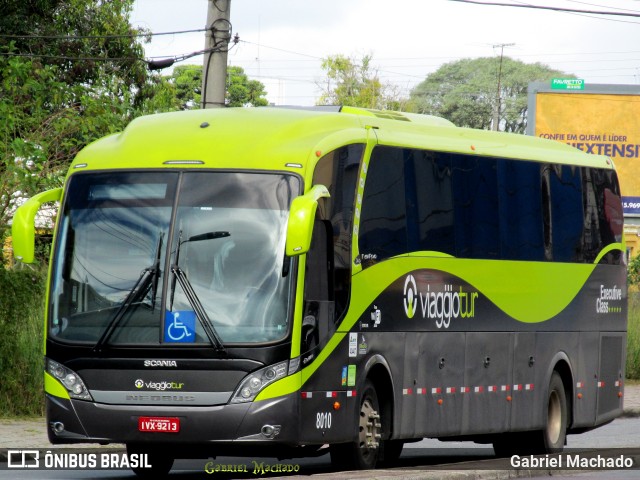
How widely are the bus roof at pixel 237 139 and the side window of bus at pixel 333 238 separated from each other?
7.2 inches

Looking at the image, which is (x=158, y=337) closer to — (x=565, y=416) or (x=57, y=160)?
(x=565, y=416)

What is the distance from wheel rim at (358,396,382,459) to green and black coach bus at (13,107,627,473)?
0.02 metres

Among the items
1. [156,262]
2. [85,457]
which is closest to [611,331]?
[85,457]

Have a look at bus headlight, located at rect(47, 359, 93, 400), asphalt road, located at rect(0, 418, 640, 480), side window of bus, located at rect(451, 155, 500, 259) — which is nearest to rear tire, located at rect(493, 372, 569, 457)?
asphalt road, located at rect(0, 418, 640, 480)

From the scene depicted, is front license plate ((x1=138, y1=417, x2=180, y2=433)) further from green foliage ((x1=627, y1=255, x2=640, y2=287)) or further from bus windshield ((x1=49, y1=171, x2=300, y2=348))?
green foliage ((x1=627, y1=255, x2=640, y2=287))

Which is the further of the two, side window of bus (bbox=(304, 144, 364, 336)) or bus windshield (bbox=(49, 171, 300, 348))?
side window of bus (bbox=(304, 144, 364, 336))

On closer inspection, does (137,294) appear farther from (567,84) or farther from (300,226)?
(567,84)

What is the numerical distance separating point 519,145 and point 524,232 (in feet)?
3.85

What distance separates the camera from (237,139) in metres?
13.9

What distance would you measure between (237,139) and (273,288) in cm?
162

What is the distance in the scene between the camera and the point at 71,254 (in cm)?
1362

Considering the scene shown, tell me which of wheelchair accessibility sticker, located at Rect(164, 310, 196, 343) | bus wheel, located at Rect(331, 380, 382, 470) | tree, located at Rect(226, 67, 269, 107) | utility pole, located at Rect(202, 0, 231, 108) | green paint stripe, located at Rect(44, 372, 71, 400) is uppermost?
tree, located at Rect(226, 67, 269, 107)

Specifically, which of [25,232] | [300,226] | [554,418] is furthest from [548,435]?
[25,232]

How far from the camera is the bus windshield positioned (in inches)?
512
